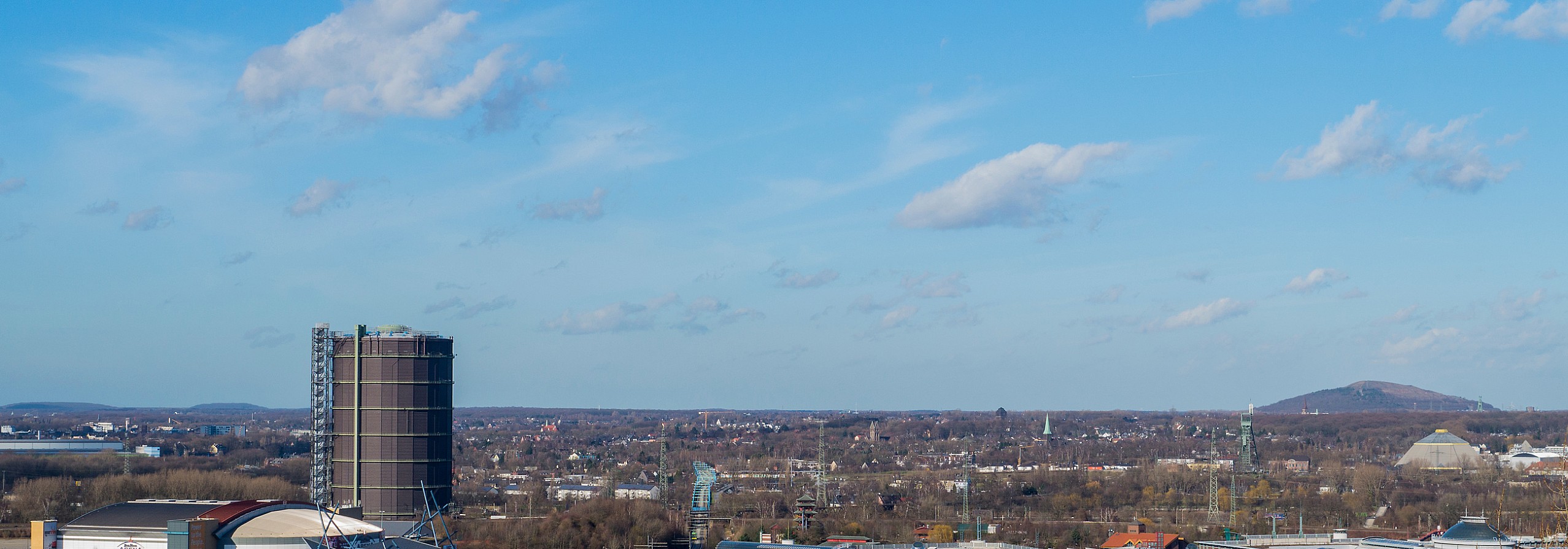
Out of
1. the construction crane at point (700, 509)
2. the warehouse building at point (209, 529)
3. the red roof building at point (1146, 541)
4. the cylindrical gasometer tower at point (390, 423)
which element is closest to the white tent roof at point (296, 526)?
the warehouse building at point (209, 529)

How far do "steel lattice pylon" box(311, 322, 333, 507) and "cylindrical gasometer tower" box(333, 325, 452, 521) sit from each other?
42cm

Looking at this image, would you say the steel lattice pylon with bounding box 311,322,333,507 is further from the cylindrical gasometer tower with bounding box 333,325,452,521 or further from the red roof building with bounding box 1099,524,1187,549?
the red roof building with bounding box 1099,524,1187,549

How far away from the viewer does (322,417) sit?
3253 inches

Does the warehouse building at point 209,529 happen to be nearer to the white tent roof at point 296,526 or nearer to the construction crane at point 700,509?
the white tent roof at point 296,526

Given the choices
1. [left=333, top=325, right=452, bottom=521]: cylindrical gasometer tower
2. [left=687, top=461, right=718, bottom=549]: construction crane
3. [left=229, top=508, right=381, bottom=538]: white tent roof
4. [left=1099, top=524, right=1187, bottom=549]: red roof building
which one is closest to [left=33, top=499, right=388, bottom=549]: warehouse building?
[left=229, top=508, right=381, bottom=538]: white tent roof

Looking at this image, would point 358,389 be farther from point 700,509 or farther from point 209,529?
point 700,509

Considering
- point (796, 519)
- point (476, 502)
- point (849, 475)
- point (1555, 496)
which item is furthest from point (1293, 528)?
point (849, 475)

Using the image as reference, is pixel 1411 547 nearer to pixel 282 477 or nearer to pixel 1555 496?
A: pixel 1555 496

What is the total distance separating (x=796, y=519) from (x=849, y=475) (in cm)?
8266

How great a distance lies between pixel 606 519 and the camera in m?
106

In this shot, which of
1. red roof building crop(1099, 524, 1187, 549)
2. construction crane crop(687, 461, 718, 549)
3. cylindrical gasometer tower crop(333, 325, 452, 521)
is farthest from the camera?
construction crane crop(687, 461, 718, 549)

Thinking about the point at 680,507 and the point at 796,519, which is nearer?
the point at 796,519

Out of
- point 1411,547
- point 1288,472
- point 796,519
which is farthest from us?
point 1288,472

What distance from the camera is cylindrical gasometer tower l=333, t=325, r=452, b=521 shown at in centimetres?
7994
